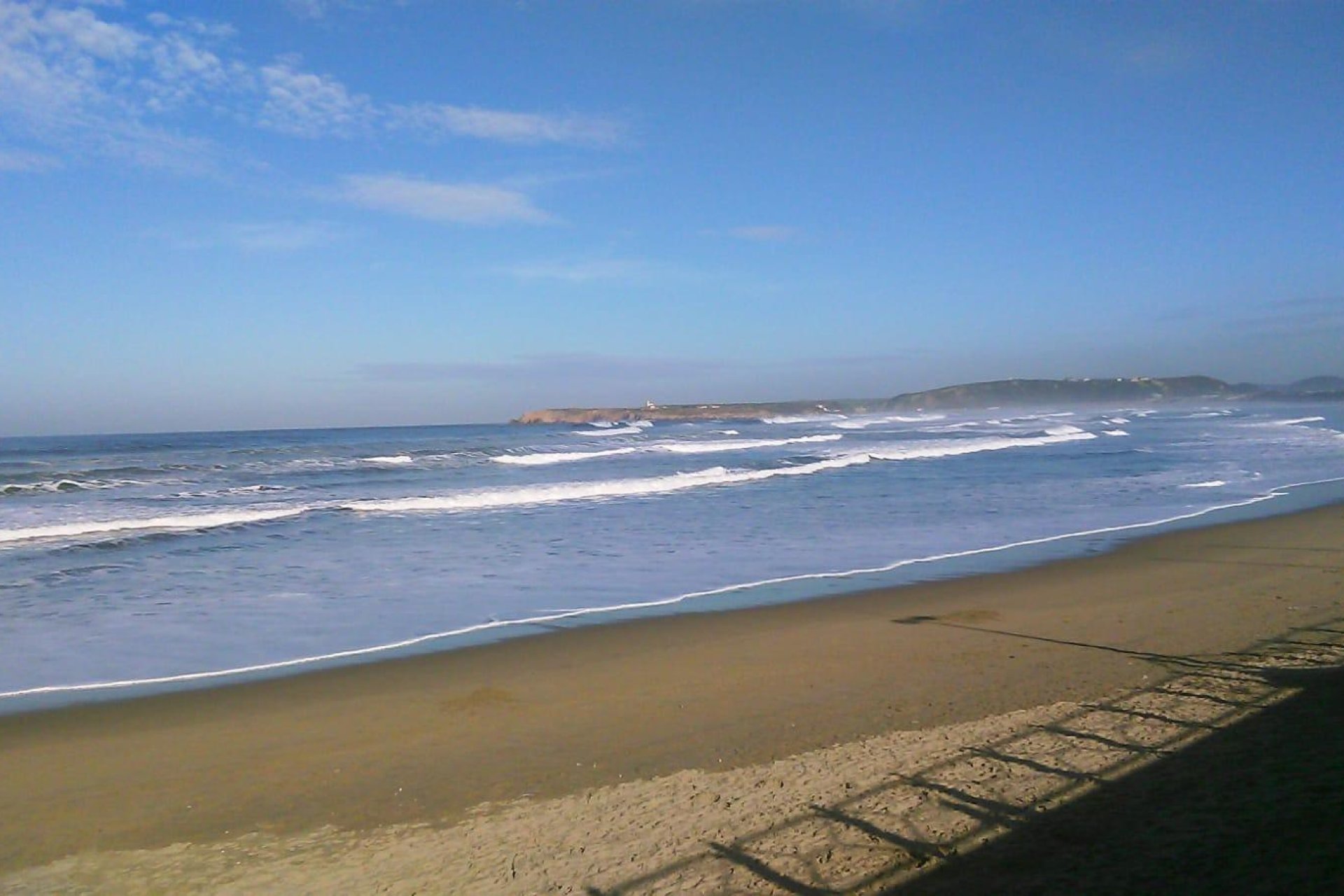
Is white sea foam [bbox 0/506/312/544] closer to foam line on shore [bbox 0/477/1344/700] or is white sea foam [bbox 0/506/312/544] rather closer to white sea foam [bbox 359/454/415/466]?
foam line on shore [bbox 0/477/1344/700]

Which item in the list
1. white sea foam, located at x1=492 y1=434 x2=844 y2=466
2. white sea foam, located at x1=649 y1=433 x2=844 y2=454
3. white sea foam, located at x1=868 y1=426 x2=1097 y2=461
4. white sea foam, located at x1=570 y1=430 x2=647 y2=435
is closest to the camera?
white sea foam, located at x1=868 y1=426 x2=1097 y2=461

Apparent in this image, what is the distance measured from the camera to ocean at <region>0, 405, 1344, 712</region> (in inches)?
414

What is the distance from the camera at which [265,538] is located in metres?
18.3

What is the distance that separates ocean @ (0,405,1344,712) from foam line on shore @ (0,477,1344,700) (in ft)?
0.15

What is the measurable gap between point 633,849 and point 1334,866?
3019mm

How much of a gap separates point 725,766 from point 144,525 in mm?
18150

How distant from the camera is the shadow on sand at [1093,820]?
430 cm

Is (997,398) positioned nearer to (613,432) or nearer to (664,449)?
(613,432)

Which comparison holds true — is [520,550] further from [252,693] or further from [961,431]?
[961,431]

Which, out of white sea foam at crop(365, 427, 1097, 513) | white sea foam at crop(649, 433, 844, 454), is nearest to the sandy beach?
white sea foam at crop(365, 427, 1097, 513)

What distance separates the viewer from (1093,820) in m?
4.88

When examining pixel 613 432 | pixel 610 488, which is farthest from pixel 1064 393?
pixel 610 488

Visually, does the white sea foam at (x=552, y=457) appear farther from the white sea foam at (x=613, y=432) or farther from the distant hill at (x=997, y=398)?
the distant hill at (x=997, y=398)

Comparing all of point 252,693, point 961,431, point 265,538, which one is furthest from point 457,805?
point 961,431
